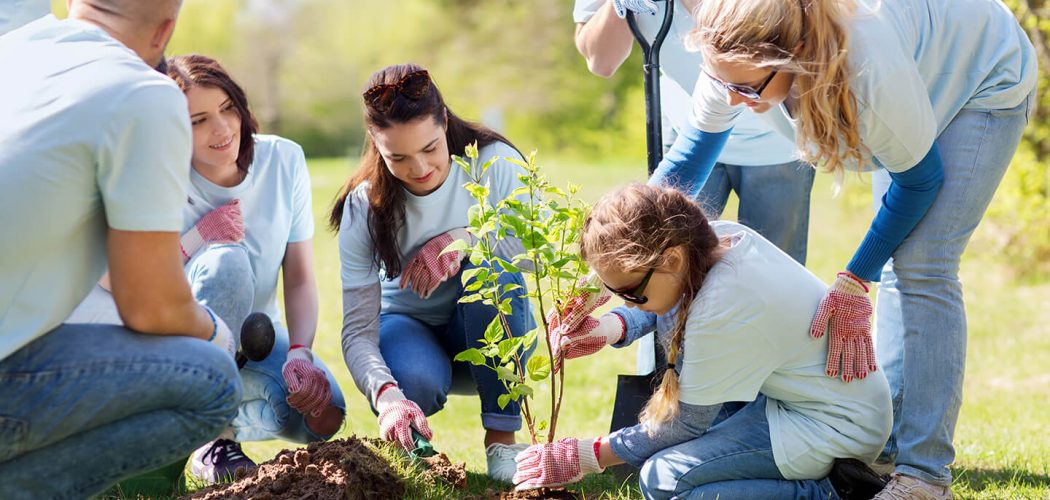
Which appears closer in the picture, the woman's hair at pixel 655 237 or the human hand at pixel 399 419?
the woman's hair at pixel 655 237

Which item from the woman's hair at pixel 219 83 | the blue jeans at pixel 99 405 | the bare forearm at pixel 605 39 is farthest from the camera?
the bare forearm at pixel 605 39

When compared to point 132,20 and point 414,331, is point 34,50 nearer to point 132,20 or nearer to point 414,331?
point 132,20

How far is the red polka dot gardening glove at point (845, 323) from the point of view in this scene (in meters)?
2.71

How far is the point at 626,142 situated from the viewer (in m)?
29.4

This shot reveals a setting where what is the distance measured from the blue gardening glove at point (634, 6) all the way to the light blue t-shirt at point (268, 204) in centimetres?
122

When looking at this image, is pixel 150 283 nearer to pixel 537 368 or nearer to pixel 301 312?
pixel 537 368

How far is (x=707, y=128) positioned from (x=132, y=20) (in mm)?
1571

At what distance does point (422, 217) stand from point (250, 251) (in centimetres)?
58

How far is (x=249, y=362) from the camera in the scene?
11.3ft

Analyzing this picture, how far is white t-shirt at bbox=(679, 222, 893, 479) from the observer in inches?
105

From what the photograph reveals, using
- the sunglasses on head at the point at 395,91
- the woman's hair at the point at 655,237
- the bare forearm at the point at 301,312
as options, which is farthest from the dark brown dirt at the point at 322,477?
the sunglasses on head at the point at 395,91

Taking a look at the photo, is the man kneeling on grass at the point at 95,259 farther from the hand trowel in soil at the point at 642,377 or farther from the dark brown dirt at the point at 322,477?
the hand trowel in soil at the point at 642,377

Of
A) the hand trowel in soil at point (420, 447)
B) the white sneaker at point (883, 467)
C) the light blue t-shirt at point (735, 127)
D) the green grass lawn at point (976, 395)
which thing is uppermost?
the light blue t-shirt at point (735, 127)

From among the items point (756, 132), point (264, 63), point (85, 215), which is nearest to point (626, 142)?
point (264, 63)
